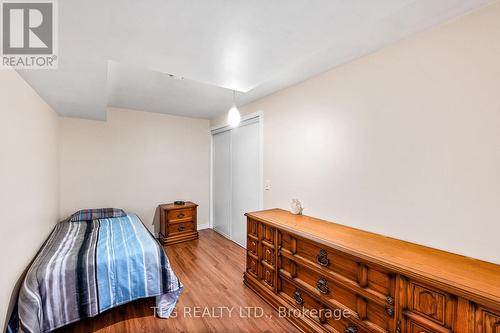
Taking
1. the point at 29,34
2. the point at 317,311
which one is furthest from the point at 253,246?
the point at 29,34

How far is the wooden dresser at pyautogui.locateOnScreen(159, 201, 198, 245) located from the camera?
145 inches

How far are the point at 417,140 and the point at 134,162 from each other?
3.95m

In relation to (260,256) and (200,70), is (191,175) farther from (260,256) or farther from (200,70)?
(200,70)

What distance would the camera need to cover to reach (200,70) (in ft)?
5.78

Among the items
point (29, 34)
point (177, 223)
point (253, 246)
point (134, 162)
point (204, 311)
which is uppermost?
point (29, 34)

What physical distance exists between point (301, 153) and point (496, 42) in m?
1.58

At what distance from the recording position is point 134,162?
378cm

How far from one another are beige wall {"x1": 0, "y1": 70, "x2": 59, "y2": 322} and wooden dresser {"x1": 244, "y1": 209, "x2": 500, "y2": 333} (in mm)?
1933

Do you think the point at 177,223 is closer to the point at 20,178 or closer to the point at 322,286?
the point at 20,178

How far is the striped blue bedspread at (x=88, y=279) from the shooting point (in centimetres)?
159

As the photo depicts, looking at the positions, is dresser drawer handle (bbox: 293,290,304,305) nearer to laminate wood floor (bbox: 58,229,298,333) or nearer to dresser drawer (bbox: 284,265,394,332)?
dresser drawer (bbox: 284,265,394,332)

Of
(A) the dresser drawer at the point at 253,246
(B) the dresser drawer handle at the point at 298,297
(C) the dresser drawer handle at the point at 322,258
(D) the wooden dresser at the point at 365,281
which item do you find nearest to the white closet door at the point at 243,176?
(A) the dresser drawer at the point at 253,246

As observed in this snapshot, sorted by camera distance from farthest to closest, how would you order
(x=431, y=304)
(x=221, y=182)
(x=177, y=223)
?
(x=221, y=182)
(x=177, y=223)
(x=431, y=304)

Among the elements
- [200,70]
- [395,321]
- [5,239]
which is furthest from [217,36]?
[395,321]
